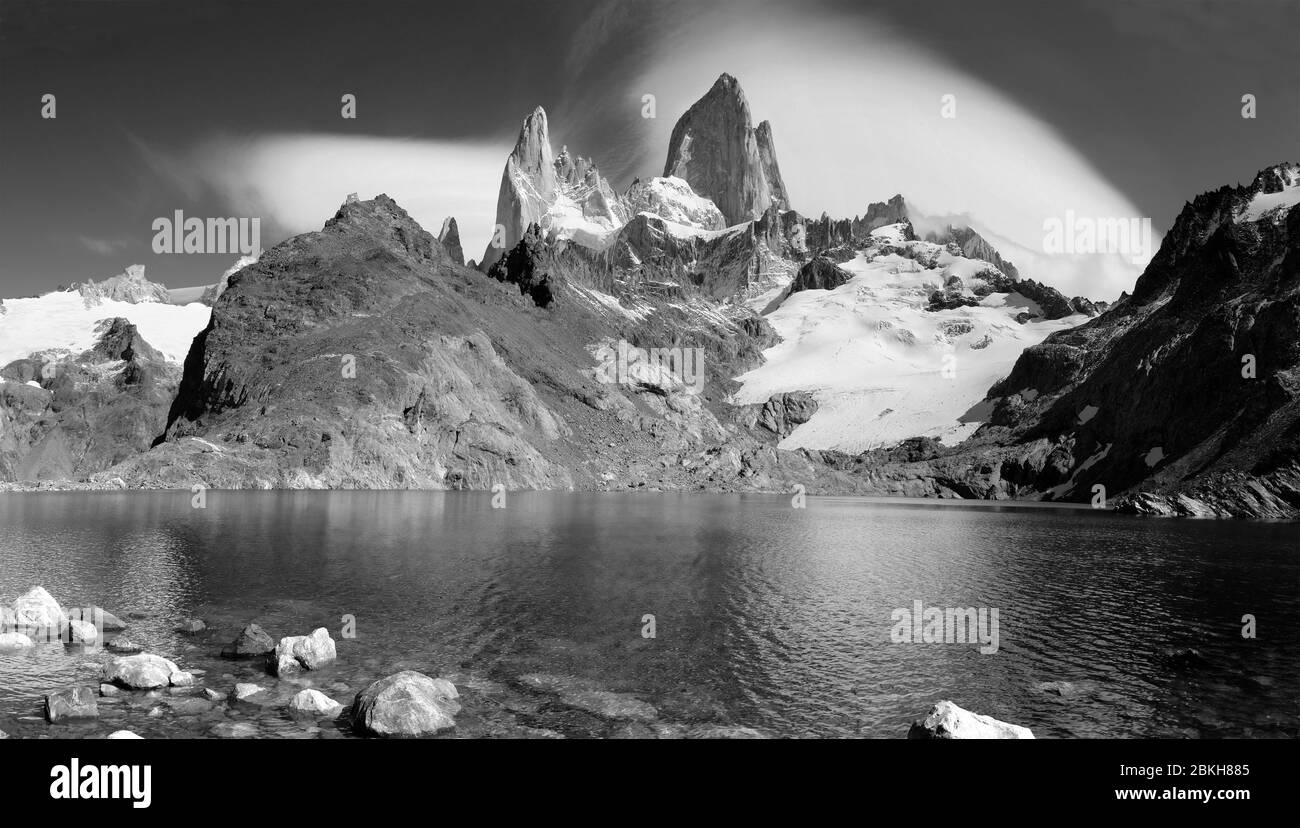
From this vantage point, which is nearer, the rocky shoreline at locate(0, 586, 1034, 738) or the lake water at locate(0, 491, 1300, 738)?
the rocky shoreline at locate(0, 586, 1034, 738)

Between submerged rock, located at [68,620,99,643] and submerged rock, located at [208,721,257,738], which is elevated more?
submerged rock, located at [68,620,99,643]

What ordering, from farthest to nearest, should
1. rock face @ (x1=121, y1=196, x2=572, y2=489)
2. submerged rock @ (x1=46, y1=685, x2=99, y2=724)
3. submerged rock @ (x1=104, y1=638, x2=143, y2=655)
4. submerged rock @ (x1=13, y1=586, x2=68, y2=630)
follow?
rock face @ (x1=121, y1=196, x2=572, y2=489)
submerged rock @ (x1=13, y1=586, x2=68, y2=630)
submerged rock @ (x1=104, y1=638, x2=143, y2=655)
submerged rock @ (x1=46, y1=685, x2=99, y2=724)

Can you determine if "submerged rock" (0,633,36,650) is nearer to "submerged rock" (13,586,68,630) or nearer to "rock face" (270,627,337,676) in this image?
"submerged rock" (13,586,68,630)

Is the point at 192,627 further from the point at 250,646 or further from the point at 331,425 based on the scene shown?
the point at 331,425

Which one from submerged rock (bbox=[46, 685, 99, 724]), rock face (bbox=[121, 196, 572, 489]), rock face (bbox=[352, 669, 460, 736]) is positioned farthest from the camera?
rock face (bbox=[121, 196, 572, 489])

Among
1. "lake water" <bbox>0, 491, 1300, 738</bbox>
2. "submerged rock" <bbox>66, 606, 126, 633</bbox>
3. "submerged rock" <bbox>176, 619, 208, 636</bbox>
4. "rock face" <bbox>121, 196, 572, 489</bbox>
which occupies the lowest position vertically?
"lake water" <bbox>0, 491, 1300, 738</bbox>

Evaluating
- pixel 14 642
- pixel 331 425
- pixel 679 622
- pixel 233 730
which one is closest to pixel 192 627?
pixel 14 642

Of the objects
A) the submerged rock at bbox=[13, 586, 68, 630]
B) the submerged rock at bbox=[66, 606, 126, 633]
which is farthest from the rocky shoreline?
the submerged rock at bbox=[66, 606, 126, 633]
